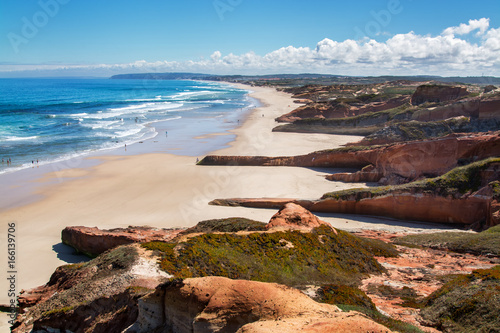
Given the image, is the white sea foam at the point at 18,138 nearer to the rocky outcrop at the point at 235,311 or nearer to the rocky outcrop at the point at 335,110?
the rocky outcrop at the point at 335,110

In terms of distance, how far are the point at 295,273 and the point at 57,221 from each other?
13042mm

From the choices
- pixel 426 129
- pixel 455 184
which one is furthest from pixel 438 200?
pixel 426 129

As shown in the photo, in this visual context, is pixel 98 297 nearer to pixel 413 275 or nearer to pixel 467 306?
pixel 467 306

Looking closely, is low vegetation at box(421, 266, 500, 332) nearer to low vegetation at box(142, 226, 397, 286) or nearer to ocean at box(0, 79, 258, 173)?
low vegetation at box(142, 226, 397, 286)

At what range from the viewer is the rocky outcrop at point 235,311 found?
477 centimetres

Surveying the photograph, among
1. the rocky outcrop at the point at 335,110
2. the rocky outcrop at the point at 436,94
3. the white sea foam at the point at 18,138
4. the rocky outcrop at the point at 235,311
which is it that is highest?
the rocky outcrop at the point at 436,94

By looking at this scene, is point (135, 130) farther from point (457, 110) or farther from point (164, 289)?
point (164, 289)

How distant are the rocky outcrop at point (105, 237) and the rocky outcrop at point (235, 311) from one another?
6.20 m

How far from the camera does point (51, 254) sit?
45.4ft

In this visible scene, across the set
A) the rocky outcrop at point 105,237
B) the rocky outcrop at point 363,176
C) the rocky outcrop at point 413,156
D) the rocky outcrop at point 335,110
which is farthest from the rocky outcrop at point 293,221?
the rocky outcrop at point 335,110

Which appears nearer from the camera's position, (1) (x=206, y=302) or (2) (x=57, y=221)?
(1) (x=206, y=302)

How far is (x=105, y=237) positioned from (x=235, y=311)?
8.85m

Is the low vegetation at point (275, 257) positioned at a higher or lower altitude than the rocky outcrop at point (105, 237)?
higher

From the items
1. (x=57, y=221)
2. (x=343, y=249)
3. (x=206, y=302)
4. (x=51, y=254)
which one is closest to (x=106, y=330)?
(x=206, y=302)
